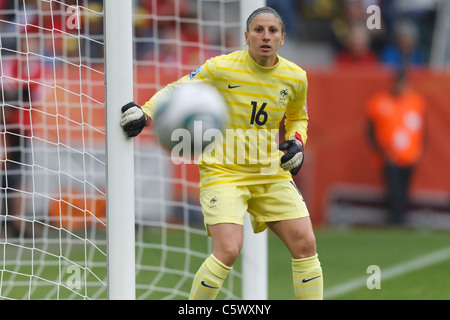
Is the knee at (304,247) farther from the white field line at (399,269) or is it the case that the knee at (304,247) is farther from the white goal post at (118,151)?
the white field line at (399,269)

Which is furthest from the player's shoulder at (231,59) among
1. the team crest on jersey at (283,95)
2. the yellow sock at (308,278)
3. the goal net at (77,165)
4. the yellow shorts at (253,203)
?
the goal net at (77,165)

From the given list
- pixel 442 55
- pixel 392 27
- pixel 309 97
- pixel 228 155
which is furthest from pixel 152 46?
pixel 228 155

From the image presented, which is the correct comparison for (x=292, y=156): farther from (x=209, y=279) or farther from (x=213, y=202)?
(x=209, y=279)

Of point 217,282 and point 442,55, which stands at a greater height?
point 442,55

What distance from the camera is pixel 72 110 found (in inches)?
337

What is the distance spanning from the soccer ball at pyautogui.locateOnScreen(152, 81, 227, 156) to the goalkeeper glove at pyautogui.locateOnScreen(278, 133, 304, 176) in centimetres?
39

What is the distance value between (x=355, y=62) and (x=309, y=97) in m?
1.76

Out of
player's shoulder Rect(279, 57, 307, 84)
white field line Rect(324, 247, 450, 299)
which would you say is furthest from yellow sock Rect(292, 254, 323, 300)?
white field line Rect(324, 247, 450, 299)

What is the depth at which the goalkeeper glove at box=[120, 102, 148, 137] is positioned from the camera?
Answer: 4230 millimetres

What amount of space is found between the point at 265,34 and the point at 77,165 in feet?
17.2

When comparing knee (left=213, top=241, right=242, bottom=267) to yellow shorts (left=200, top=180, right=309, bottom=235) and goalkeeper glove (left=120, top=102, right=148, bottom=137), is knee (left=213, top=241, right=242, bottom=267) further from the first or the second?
goalkeeper glove (left=120, top=102, right=148, bottom=137)

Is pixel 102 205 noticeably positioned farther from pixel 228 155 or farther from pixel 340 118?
pixel 228 155

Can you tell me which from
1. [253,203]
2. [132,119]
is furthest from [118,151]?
[253,203]

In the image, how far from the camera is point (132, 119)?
4223 millimetres
